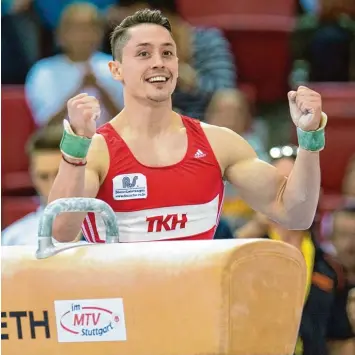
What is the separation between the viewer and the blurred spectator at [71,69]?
5.67 m

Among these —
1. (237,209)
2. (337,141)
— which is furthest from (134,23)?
(337,141)

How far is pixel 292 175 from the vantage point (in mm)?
3277

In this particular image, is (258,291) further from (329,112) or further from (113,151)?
(329,112)

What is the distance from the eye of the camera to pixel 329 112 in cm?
599

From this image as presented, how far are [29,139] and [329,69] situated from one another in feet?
6.67

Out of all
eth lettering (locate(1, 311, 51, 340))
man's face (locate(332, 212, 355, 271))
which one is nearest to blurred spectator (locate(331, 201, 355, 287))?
man's face (locate(332, 212, 355, 271))

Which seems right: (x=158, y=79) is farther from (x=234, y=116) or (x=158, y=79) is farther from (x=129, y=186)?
(x=234, y=116)

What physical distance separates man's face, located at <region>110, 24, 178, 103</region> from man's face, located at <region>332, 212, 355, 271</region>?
157 centimetres

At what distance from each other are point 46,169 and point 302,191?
1.83 m

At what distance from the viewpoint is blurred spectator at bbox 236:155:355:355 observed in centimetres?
409

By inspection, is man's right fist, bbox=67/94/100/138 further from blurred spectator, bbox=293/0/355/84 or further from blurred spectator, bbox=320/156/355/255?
blurred spectator, bbox=293/0/355/84

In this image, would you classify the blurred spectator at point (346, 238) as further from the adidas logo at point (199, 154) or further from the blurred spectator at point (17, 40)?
the blurred spectator at point (17, 40)

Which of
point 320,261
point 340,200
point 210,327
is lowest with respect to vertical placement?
A: point 340,200

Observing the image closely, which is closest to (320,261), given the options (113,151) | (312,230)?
(312,230)
